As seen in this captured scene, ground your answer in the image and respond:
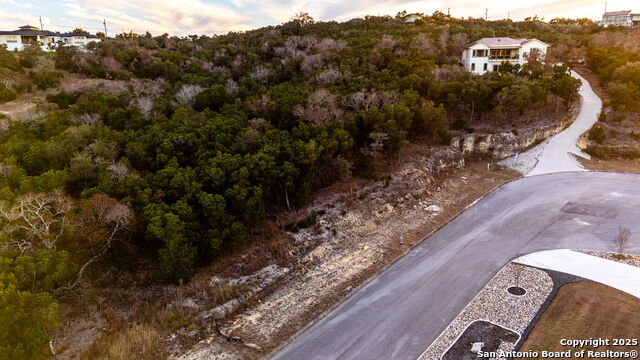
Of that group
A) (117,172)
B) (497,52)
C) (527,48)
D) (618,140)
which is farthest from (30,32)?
(618,140)

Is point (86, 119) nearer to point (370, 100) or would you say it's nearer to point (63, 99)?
point (63, 99)

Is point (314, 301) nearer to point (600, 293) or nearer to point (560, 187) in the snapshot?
point (600, 293)

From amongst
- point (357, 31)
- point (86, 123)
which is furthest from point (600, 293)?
point (357, 31)

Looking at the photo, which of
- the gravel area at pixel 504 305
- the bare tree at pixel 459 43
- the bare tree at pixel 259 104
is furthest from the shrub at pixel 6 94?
the bare tree at pixel 459 43

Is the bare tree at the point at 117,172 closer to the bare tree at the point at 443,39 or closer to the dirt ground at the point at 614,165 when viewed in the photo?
the dirt ground at the point at 614,165

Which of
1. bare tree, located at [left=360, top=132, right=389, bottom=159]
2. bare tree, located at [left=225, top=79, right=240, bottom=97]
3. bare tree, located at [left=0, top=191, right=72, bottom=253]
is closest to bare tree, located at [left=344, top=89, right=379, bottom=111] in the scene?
bare tree, located at [left=360, top=132, right=389, bottom=159]
